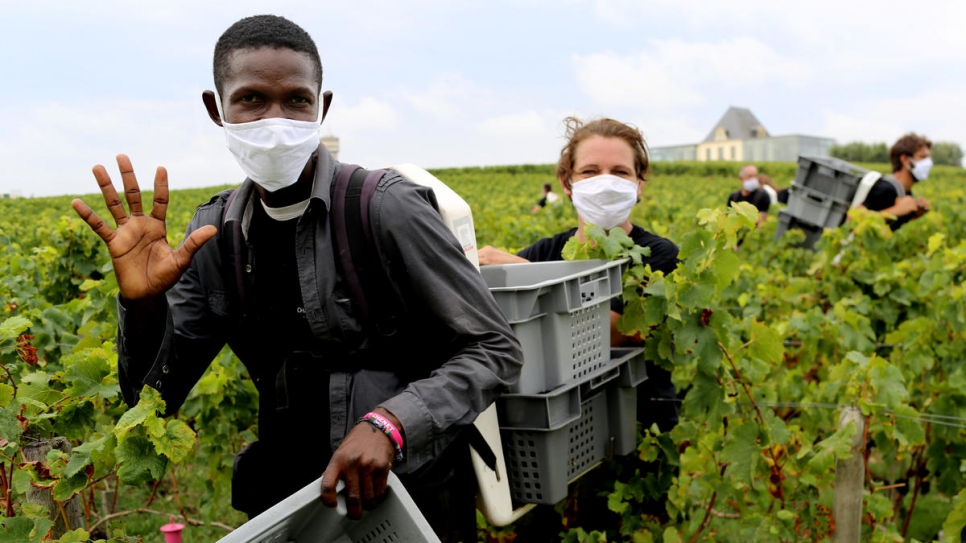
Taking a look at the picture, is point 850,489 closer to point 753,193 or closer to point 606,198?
point 606,198

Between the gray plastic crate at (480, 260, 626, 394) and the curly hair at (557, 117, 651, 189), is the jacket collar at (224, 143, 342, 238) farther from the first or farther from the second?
the curly hair at (557, 117, 651, 189)

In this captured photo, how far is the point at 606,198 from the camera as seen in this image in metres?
3.21

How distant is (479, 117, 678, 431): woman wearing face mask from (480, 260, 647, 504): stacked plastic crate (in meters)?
0.43

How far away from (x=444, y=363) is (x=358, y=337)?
0.20m

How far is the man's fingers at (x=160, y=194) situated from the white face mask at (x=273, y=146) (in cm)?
16

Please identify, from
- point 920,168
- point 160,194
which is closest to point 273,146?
point 160,194

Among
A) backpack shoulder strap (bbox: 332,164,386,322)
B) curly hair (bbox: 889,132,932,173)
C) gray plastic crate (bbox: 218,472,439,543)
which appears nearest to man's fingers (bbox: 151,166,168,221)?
backpack shoulder strap (bbox: 332,164,386,322)

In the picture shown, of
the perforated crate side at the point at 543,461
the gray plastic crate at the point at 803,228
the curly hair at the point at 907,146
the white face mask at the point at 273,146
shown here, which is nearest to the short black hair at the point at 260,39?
the white face mask at the point at 273,146

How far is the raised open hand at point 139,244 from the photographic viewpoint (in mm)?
1847

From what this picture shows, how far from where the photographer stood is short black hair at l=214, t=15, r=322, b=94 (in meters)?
1.90

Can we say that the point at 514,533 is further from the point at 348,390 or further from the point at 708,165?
the point at 708,165

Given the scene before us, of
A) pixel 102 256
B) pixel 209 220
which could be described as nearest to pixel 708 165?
pixel 102 256

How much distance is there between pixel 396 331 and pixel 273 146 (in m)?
0.50

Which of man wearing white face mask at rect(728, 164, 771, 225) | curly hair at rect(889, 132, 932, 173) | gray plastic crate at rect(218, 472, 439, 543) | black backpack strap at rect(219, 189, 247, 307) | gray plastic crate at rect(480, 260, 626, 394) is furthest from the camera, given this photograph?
man wearing white face mask at rect(728, 164, 771, 225)
